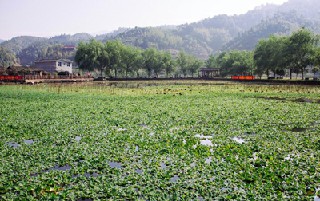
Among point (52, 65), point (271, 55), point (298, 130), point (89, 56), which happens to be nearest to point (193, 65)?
point (89, 56)

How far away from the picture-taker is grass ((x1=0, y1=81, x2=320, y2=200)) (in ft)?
28.6

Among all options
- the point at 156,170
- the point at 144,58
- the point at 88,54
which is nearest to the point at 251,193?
the point at 156,170

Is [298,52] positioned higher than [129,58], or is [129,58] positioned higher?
[129,58]

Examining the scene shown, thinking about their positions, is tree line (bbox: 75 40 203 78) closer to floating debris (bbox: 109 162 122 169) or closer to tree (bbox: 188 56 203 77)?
tree (bbox: 188 56 203 77)

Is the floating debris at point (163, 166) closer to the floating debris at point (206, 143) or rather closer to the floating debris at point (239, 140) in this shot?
the floating debris at point (206, 143)

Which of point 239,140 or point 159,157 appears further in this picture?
point 239,140

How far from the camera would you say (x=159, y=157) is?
11.9m

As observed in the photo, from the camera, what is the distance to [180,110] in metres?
24.4

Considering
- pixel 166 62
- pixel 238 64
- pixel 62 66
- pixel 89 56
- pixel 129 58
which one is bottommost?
pixel 62 66

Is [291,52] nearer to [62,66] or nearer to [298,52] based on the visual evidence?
[298,52]

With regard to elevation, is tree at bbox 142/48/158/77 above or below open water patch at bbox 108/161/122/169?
above

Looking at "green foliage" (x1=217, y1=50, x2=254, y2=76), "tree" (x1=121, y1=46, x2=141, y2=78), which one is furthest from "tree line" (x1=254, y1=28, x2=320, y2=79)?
"tree" (x1=121, y1=46, x2=141, y2=78)

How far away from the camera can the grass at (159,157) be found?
871cm

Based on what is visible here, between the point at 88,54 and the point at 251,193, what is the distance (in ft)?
311
